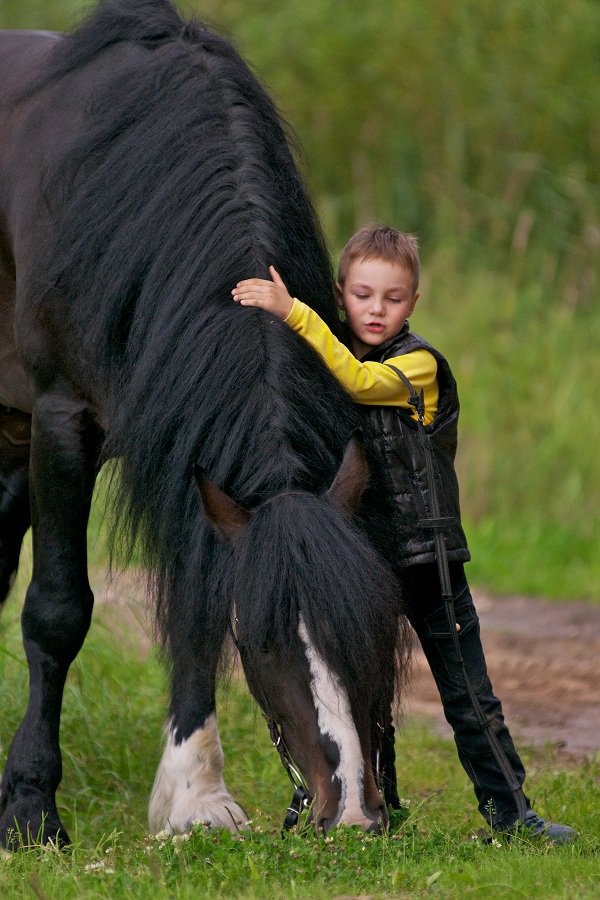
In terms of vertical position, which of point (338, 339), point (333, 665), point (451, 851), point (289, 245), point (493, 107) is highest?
point (493, 107)

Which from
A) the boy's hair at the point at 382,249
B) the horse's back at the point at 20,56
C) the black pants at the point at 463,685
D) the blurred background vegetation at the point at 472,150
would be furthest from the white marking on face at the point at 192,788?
the blurred background vegetation at the point at 472,150

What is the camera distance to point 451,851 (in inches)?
123

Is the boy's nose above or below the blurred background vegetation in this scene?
below

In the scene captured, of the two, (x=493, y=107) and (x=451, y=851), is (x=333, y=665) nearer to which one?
(x=451, y=851)

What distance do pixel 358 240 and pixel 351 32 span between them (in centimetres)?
714

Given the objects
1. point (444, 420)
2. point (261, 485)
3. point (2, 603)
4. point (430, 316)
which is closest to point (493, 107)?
point (430, 316)

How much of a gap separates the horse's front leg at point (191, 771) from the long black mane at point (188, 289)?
84cm

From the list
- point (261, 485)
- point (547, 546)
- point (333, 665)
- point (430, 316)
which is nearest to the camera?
point (333, 665)

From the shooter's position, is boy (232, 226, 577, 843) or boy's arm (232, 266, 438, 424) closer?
boy's arm (232, 266, 438, 424)

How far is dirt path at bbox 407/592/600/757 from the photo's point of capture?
17.0 ft

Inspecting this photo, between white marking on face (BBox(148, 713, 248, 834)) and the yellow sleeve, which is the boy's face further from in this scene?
white marking on face (BBox(148, 713, 248, 834))

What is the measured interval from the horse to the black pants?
0.53 metres

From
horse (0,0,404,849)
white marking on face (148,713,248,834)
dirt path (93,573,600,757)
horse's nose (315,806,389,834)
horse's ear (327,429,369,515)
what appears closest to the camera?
horse's nose (315,806,389,834)

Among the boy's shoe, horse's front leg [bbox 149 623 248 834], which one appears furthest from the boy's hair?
the boy's shoe
